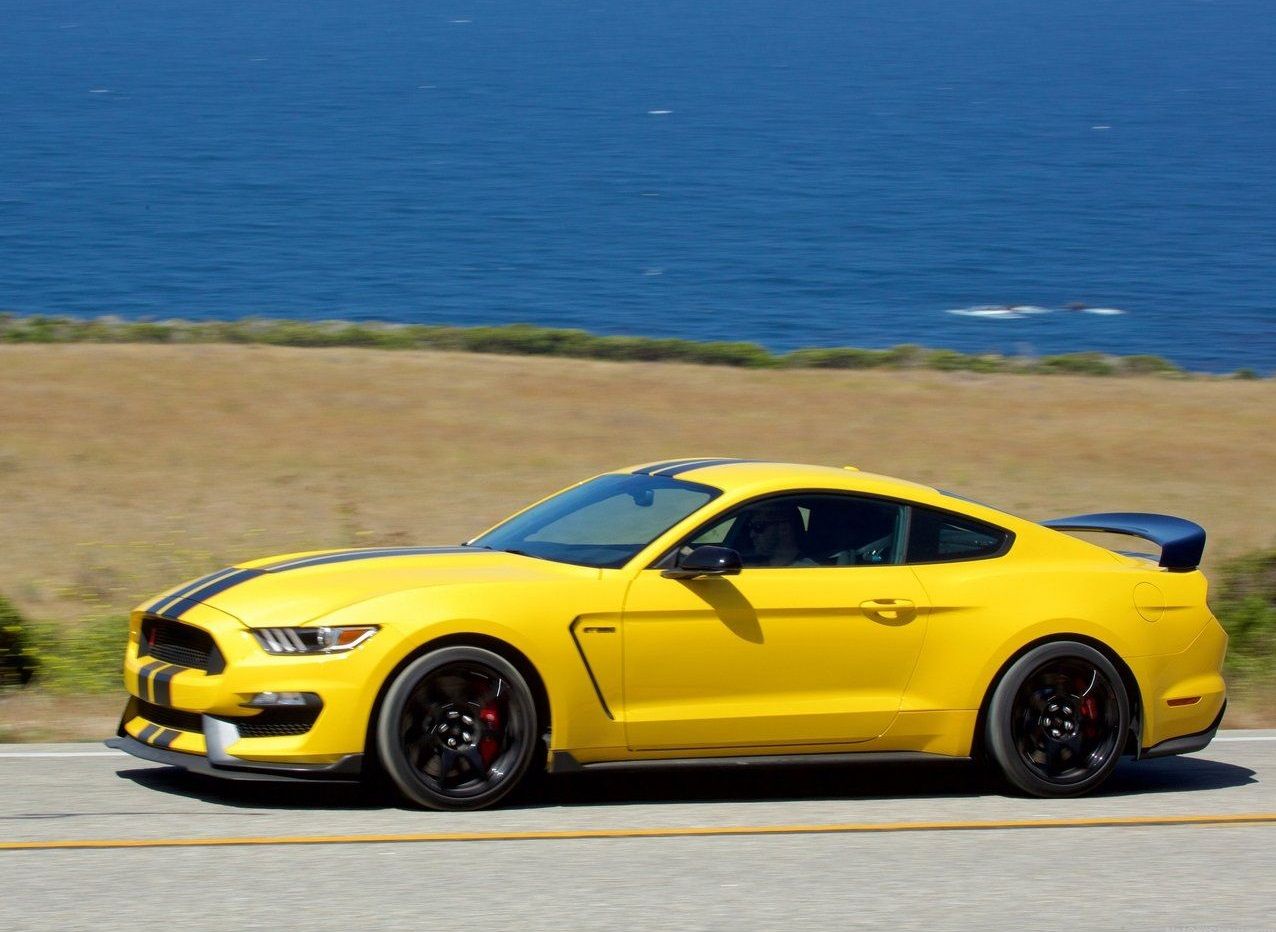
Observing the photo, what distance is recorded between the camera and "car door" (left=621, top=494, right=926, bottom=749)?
23.6ft

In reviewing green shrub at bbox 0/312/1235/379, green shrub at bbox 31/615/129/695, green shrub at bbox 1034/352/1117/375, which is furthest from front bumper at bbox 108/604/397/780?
green shrub at bbox 1034/352/1117/375

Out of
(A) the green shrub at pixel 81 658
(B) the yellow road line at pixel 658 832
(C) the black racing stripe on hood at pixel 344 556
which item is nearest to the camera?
(B) the yellow road line at pixel 658 832

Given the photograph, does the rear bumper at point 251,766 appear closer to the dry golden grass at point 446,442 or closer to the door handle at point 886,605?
the door handle at point 886,605

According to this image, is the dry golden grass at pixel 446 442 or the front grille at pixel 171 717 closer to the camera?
the front grille at pixel 171 717

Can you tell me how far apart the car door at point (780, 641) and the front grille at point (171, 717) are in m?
1.63

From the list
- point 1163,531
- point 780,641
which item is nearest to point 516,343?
point 1163,531

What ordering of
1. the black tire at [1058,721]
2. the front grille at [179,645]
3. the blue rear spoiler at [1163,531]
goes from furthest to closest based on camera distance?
the blue rear spoiler at [1163,531] → the black tire at [1058,721] → the front grille at [179,645]

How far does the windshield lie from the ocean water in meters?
34.6

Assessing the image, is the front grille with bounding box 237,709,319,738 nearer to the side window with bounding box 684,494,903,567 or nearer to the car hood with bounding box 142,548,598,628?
the car hood with bounding box 142,548,598,628

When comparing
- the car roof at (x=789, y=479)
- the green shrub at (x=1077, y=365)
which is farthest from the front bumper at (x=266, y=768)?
the green shrub at (x=1077, y=365)

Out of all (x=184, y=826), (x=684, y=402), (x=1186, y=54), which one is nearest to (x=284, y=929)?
(x=184, y=826)

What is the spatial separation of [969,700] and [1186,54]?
495ft

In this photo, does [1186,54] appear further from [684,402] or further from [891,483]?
[891,483]

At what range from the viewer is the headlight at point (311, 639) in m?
6.78
